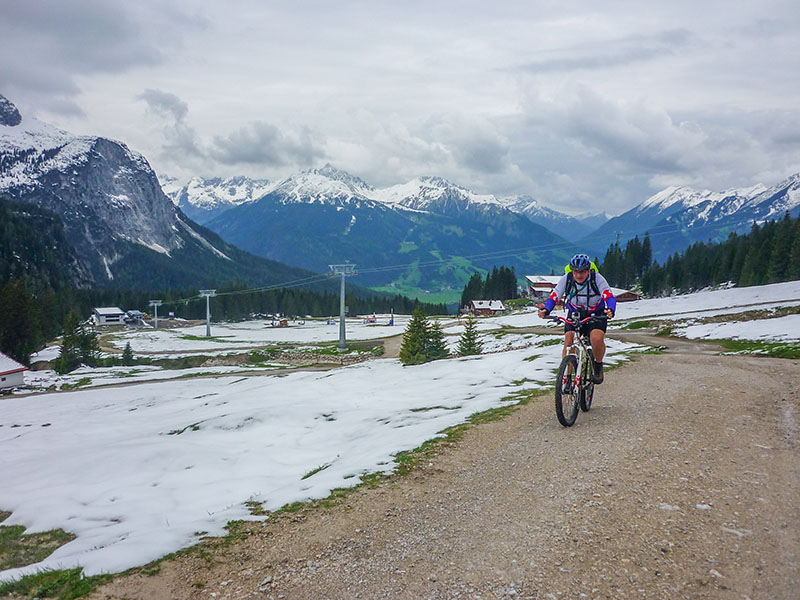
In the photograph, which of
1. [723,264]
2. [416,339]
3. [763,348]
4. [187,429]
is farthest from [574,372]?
[723,264]

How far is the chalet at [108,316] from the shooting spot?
152000 millimetres

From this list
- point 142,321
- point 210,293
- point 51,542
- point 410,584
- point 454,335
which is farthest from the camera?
point 142,321

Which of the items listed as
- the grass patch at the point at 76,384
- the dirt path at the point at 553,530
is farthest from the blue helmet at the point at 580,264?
the grass patch at the point at 76,384

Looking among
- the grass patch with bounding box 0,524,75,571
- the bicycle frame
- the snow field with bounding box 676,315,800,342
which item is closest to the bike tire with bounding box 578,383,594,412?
the bicycle frame

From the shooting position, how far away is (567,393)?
34.3 ft

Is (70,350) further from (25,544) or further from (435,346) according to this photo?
(25,544)

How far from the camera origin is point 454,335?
218 ft

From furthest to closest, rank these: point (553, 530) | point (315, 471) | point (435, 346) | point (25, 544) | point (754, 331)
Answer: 1. point (435, 346)
2. point (754, 331)
3. point (315, 471)
4. point (25, 544)
5. point (553, 530)

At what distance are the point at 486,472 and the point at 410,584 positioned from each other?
354cm

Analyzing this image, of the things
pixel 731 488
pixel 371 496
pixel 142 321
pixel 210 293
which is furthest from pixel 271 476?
pixel 142 321

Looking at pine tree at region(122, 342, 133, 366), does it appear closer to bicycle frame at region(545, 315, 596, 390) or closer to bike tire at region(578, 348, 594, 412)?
bike tire at region(578, 348, 594, 412)

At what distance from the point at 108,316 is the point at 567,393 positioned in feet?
565

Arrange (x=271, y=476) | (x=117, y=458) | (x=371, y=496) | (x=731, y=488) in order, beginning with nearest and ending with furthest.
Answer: (x=731, y=488)
(x=371, y=496)
(x=271, y=476)
(x=117, y=458)

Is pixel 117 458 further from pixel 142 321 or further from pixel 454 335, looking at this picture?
pixel 142 321
